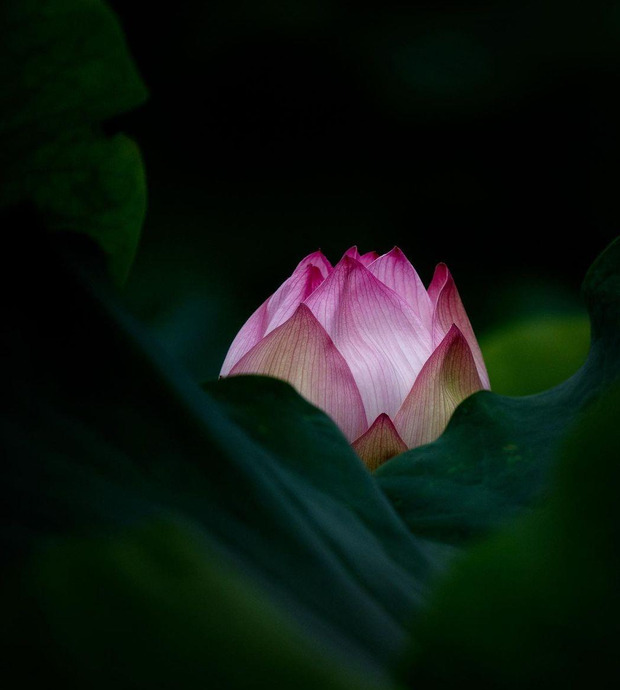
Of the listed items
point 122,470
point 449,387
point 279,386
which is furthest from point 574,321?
point 122,470

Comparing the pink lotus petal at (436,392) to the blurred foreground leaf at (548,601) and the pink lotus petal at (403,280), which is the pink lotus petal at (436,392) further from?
the blurred foreground leaf at (548,601)

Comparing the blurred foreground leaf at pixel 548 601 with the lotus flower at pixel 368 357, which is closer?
the blurred foreground leaf at pixel 548 601

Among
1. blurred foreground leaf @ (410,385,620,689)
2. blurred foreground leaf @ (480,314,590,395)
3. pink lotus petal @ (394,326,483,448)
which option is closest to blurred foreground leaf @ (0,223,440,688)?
blurred foreground leaf @ (410,385,620,689)

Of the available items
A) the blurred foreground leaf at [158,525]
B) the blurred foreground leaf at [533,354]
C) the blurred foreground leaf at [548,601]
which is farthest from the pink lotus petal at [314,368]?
the blurred foreground leaf at [533,354]

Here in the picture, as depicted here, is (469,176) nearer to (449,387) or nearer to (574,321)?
(574,321)

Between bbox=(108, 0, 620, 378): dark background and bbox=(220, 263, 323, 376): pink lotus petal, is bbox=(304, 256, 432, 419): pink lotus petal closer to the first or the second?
bbox=(220, 263, 323, 376): pink lotus petal

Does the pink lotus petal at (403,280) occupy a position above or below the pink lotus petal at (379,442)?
above

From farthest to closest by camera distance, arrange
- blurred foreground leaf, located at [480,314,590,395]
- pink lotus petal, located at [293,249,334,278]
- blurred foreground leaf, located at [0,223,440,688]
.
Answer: blurred foreground leaf, located at [480,314,590,395]
pink lotus petal, located at [293,249,334,278]
blurred foreground leaf, located at [0,223,440,688]
